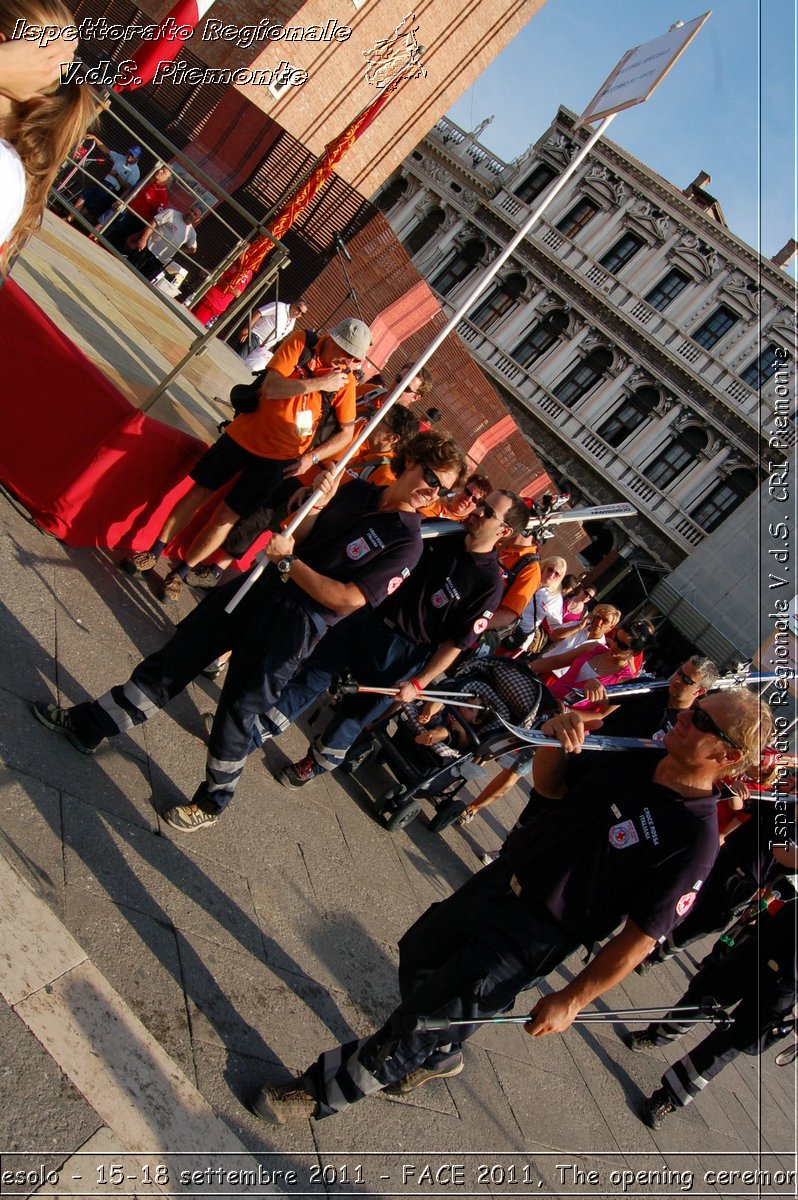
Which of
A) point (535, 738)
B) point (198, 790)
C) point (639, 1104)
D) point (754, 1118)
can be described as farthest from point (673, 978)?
point (198, 790)

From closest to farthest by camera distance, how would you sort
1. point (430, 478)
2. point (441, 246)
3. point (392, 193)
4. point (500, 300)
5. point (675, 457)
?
1. point (430, 478)
2. point (675, 457)
3. point (500, 300)
4. point (441, 246)
5. point (392, 193)

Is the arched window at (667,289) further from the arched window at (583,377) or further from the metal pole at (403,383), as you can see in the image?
the metal pole at (403,383)

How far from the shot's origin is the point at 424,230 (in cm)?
3794

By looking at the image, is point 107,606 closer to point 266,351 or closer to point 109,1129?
point 109,1129

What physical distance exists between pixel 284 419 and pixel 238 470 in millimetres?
556

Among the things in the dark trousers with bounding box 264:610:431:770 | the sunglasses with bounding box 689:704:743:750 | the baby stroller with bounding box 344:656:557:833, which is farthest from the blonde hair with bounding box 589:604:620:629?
the sunglasses with bounding box 689:704:743:750

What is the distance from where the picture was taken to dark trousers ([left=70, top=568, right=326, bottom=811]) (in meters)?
4.10

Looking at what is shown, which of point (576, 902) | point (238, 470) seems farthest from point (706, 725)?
point (238, 470)

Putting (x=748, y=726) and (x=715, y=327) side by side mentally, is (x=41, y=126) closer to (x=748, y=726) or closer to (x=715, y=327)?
(x=748, y=726)

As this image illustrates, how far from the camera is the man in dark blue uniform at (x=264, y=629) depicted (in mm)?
4094

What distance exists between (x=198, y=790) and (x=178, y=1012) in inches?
45.8

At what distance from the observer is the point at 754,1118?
663 centimetres

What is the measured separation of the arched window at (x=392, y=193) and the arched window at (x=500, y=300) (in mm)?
7612

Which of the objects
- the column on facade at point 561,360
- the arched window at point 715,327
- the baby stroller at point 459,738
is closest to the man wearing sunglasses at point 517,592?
the baby stroller at point 459,738
